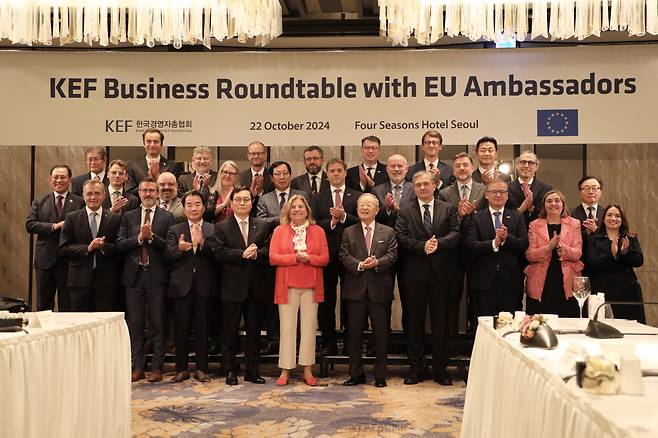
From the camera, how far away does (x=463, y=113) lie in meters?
6.69

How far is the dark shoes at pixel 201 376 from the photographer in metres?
5.75

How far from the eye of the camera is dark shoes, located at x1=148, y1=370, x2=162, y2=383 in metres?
5.71

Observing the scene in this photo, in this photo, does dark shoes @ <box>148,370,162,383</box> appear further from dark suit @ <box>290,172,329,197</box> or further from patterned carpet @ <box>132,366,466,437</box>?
dark suit @ <box>290,172,329,197</box>

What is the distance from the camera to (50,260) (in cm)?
603

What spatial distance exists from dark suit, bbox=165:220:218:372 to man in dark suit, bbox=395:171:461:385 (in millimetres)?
1494

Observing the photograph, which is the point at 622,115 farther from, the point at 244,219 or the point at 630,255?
the point at 244,219

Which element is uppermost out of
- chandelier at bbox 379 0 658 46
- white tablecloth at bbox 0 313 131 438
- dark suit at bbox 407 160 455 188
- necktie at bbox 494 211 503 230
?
chandelier at bbox 379 0 658 46

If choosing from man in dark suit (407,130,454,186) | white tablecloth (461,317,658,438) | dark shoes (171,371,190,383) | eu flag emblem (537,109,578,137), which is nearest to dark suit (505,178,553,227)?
man in dark suit (407,130,454,186)

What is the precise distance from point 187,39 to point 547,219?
9.72 ft

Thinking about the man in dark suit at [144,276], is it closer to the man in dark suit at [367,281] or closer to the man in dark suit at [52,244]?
the man in dark suit at [52,244]

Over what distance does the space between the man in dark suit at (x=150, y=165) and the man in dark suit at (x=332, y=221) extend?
1.31 meters

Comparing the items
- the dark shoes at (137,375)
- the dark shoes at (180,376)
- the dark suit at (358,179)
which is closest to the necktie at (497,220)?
the dark suit at (358,179)

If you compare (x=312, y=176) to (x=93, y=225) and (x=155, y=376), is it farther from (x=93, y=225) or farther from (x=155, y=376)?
(x=155, y=376)

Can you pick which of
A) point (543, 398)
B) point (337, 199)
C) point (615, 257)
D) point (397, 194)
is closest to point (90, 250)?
point (337, 199)
